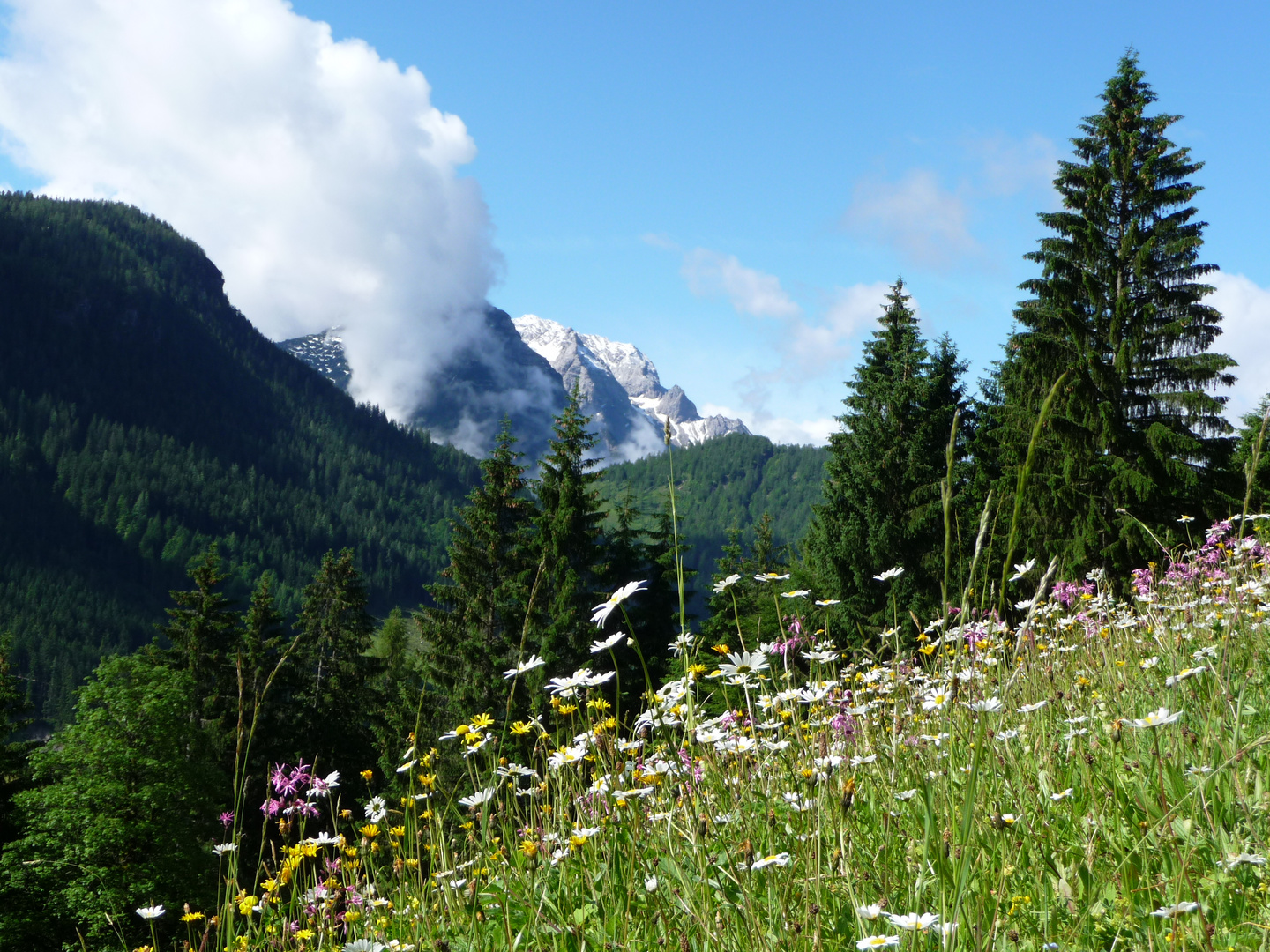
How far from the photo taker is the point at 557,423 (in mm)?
31750

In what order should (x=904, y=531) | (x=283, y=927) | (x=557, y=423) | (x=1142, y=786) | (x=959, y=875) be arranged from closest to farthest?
(x=959, y=875), (x=1142, y=786), (x=283, y=927), (x=904, y=531), (x=557, y=423)

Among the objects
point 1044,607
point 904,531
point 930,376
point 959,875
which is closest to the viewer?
point 959,875

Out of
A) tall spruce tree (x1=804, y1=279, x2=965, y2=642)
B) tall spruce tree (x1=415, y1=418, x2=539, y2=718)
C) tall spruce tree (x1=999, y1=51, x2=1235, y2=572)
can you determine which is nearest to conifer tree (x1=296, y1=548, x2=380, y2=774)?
tall spruce tree (x1=415, y1=418, x2=539, y2=718)

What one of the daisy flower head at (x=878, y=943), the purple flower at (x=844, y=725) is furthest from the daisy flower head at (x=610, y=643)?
the purple flower at (x=844, y=725)

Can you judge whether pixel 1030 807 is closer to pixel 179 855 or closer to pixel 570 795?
pixel 570 795

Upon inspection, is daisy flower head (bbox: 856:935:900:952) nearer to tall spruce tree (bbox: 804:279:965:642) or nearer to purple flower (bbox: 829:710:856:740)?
purple flower (bbox: 829:710:856:740)

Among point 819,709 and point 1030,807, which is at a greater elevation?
point 819,709

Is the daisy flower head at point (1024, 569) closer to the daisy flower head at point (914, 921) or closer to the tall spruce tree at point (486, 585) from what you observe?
the daisy flower head at point (914, 921)

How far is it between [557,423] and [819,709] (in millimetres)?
28991

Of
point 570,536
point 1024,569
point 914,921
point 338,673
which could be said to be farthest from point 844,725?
point 338,673

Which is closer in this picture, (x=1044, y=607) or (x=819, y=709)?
(x=819, y=709)

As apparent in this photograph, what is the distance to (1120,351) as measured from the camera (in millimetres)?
20453

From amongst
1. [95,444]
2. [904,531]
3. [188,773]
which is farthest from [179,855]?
[95,444]

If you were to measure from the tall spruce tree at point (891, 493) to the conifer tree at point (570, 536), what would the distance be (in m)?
8.08
